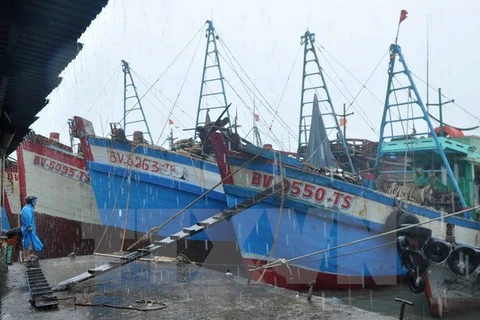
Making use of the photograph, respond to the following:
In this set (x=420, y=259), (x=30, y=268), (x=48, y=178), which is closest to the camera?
(x=30, y=268)

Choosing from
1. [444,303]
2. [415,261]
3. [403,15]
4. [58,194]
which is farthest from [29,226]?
[403,15]

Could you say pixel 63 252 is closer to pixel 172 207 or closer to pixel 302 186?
pixel 172 207

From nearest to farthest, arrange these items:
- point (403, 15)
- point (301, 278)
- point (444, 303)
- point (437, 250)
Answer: point (437, 250) < point (444, 303) < point (301, 278) < point (403, 15)

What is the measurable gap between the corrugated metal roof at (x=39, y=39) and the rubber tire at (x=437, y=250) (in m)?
6.65

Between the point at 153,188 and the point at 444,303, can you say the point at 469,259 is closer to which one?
the point at 444,303

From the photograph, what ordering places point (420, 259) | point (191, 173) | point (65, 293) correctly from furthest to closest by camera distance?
1. point (191, 173)
2. point (420, 259)
3. point (65, 293)

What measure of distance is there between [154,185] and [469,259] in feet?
27.0

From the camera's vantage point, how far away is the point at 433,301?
772 centimetres

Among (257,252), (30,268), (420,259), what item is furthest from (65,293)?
(420,259)

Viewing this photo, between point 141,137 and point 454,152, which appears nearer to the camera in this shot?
point 454,152

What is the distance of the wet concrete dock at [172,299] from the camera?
406 cm

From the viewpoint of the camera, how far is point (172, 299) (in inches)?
187

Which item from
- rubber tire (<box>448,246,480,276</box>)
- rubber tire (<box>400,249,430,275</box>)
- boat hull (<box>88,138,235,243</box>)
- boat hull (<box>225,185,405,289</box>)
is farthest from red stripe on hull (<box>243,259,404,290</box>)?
boat hull (<box>88,138,235,243</box>)

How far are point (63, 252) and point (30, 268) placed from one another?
7.82 m
